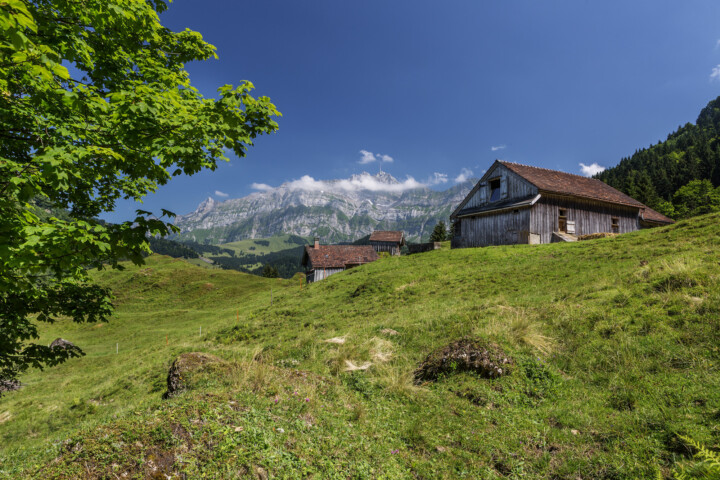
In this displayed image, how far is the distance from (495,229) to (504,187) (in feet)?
13.2

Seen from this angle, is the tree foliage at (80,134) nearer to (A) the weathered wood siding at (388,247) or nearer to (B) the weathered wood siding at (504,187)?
(B) the weathered wood siding at (504,187)

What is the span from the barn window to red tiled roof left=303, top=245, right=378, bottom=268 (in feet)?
→ 100

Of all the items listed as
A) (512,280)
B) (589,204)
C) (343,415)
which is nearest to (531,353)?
(343,415)

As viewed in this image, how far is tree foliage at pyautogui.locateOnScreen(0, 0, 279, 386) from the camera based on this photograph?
393 cm

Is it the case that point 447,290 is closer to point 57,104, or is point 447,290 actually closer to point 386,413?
point 386,413

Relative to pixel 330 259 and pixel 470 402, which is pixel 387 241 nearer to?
pixel 330 259

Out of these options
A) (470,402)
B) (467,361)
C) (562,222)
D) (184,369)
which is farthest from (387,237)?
(470,402)

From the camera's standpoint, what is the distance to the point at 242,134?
6.04 m

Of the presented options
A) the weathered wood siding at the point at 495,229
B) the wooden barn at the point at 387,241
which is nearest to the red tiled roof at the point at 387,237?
the wooden barn at the point at 387,241

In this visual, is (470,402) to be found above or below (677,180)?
below

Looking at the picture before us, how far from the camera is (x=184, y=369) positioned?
7238mm

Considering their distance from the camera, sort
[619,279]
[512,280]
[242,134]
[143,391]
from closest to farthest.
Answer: [242,134] → [619,279] → [143,391] → [512,280]

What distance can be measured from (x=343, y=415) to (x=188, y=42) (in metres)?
10.2

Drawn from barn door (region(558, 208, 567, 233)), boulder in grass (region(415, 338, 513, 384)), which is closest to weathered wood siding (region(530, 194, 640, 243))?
barn door (region(558, 208, 567, 233))
